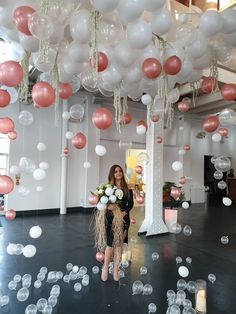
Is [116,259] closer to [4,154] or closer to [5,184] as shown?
[5,184]

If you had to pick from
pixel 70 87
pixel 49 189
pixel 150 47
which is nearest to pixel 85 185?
pixel 49 189

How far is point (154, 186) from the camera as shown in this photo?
5.12 meters

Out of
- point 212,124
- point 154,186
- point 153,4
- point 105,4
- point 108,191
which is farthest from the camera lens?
point 154,186

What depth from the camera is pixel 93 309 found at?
2359 mm

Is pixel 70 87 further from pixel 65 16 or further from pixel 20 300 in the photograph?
pixel 20 300

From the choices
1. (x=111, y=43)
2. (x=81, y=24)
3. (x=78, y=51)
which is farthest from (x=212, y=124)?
(x=81, y=24)

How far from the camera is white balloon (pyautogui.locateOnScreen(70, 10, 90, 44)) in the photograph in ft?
6.44

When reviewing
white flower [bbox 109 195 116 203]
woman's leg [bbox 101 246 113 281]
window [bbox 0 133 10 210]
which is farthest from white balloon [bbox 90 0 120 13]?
window [bbox 0 133 10 210]

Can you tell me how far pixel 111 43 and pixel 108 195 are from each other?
156cm

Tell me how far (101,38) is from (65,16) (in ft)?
1.26

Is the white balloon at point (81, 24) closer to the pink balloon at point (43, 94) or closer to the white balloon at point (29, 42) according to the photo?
the white balloon at point (29, 42)

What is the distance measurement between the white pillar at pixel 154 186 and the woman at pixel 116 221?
88.0 inches

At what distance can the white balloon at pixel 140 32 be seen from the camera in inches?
79.2

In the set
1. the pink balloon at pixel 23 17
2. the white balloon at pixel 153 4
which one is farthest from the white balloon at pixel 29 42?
the white balloon at pixel 153 4
